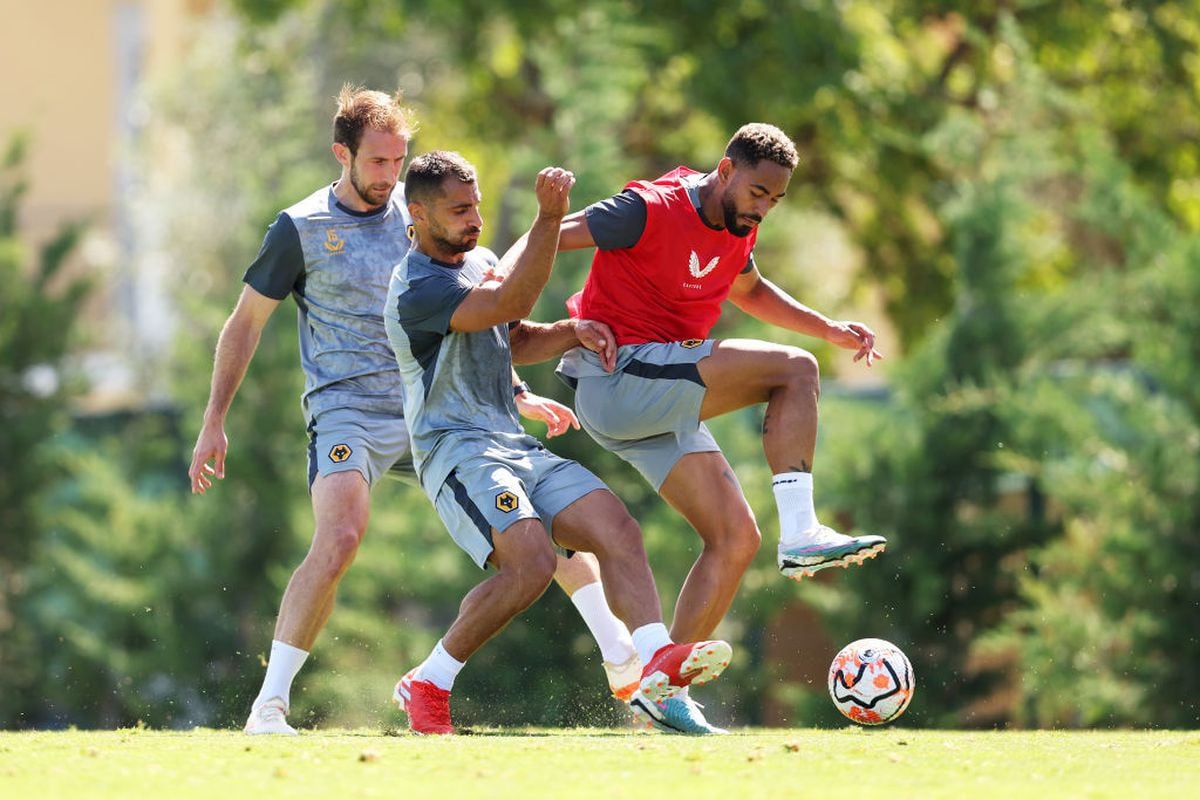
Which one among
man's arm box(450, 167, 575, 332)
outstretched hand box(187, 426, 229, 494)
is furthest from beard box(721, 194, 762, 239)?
outstretched hand box(187, 426, 229, 494)

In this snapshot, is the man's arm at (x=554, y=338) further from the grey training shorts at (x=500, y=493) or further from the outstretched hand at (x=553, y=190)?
the outstretched hand at (x=553, y=190)

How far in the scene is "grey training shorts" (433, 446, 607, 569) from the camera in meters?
7.89

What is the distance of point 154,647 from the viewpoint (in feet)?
69.2

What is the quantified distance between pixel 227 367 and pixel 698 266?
2.07 m

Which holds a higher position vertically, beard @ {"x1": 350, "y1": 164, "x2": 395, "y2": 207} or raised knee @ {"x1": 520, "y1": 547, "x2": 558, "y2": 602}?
beard @ {"x1": 350, "y1": 164, "x2": 395, "y2": 207}

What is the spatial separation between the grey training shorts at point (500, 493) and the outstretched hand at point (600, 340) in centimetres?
46

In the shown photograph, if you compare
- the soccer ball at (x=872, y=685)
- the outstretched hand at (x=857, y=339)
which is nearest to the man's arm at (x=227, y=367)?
the outstretched hand at (x=857, y=339)

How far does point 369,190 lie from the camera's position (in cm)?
866

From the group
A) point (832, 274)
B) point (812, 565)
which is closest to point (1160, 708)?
point (812, 565)

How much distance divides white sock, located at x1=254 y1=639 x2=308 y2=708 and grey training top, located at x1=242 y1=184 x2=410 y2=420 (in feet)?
3.47

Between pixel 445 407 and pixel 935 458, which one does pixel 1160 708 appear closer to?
pixel 935 458

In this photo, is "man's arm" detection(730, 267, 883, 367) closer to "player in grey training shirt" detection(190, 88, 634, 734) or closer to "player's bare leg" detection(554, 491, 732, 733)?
"player in grey training shirt" detection(190, 88, 634, 734)

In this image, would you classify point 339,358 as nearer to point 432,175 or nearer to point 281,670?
point 432,175

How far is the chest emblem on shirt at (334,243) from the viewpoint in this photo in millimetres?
8656
